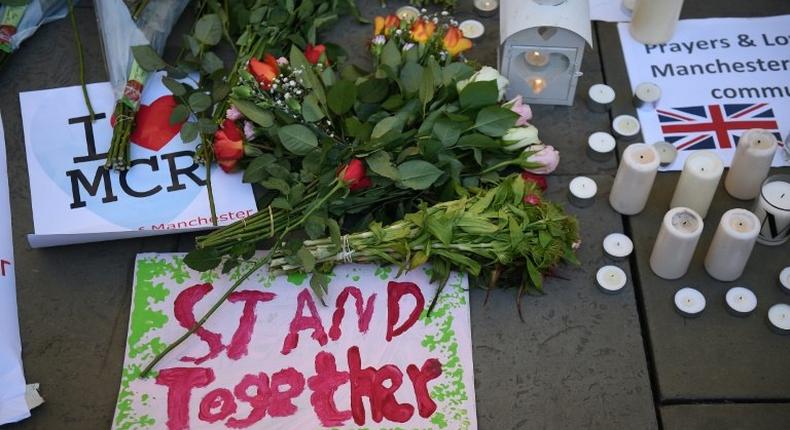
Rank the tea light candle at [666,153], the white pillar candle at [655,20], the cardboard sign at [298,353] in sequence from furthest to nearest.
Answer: the white pillar candle at [655,20]
the tea light candle at [666,153]
the cardboard sign at [298,353]

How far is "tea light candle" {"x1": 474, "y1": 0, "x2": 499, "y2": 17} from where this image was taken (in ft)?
4.99

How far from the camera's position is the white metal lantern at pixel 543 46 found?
126cm

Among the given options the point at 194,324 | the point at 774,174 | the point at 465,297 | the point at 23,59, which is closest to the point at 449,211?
the point at 465,297

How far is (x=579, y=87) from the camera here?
143 cm

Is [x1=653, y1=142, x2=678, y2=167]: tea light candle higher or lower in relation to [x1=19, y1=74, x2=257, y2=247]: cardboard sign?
lower

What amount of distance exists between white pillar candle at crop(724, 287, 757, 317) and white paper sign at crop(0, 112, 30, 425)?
0.93 m

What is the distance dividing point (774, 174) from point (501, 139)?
0.42 m

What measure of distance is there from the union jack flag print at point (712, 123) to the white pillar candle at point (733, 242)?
20 cm

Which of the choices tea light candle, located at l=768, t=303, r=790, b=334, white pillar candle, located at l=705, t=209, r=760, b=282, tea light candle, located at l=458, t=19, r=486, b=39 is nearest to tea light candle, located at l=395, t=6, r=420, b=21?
tea light candle, located at l=458, t=19, r=486, b=39

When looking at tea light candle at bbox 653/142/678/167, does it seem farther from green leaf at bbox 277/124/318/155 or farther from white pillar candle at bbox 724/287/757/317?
green leaf at bbox 277/124/318/155

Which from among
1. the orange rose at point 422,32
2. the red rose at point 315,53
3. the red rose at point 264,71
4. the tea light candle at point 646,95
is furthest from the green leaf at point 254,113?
the tea light candle at point 646,95

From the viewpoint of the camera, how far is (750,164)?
1.25 meters

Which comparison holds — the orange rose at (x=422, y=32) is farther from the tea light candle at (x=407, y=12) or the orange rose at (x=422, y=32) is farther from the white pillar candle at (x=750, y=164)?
the white pillar candle at (x=750, y=164)

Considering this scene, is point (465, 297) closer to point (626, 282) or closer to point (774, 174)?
point (626, 282)
